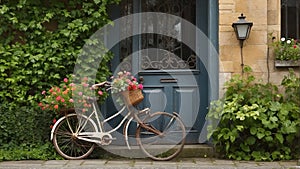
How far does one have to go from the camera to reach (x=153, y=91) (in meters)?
6.71

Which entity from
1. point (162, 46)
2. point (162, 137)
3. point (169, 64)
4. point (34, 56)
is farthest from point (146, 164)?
point (34, 56)

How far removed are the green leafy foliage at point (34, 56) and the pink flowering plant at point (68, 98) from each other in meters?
0.33

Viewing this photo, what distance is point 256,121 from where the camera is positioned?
19.6 ft

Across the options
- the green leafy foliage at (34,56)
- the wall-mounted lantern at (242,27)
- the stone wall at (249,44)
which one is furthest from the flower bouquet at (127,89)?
the wall-mounted lantern at (242,27)

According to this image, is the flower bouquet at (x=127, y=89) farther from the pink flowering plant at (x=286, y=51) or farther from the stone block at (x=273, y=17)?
the stone block at (x=273, y=17)

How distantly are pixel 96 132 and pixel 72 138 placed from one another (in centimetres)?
32

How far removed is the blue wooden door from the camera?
22.0ft

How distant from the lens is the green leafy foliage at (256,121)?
5.92m

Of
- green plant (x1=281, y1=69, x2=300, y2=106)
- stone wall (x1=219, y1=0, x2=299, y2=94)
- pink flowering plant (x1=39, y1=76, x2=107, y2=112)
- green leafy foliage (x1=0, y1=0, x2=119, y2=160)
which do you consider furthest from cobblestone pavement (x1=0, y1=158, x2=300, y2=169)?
stone wall (x1=219, y1=0, x2=299, y2=94)

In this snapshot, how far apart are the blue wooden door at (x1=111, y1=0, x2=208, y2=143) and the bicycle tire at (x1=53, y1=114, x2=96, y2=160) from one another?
3.12 feet

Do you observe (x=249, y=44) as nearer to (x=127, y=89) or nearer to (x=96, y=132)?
(x=127, y=89)

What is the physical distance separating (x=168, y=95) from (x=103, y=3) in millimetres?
1513

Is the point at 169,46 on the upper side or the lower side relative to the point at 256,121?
upper

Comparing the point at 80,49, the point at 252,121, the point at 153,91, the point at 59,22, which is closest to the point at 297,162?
the point at 252,121
